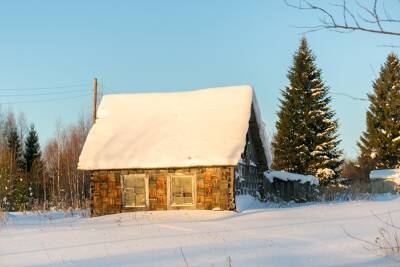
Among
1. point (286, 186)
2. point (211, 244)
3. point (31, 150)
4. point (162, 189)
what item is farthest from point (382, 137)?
point (211, 244)

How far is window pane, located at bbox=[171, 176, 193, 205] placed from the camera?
69.2ft

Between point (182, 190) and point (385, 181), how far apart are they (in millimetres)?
22112

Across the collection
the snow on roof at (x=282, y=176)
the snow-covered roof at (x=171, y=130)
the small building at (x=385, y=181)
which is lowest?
the small building at (x=385, y=181)

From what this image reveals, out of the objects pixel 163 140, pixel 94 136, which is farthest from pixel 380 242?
pixel 94 136

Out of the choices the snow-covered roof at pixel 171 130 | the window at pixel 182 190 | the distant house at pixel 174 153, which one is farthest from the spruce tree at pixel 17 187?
the window at pixel 182 190

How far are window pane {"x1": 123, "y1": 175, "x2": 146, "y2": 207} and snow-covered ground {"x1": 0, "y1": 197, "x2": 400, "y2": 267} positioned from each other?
630cm

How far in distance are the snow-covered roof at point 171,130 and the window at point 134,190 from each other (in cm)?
58

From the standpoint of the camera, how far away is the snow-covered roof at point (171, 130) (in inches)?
832

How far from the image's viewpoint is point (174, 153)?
21344 millimetres

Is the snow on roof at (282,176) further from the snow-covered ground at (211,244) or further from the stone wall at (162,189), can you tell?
the snow-covered ground at (211,244)

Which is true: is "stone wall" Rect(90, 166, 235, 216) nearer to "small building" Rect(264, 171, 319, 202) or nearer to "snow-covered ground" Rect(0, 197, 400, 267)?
"snow-covered ground" Rect(0, 197, 400, 267)

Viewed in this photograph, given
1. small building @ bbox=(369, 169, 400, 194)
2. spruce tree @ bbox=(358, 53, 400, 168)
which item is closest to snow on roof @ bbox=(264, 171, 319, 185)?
small building @ bbox=(369, 169, 400, 194)

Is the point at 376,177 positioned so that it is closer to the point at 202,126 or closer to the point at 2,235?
the point at 202,126

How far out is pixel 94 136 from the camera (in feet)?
77.6
